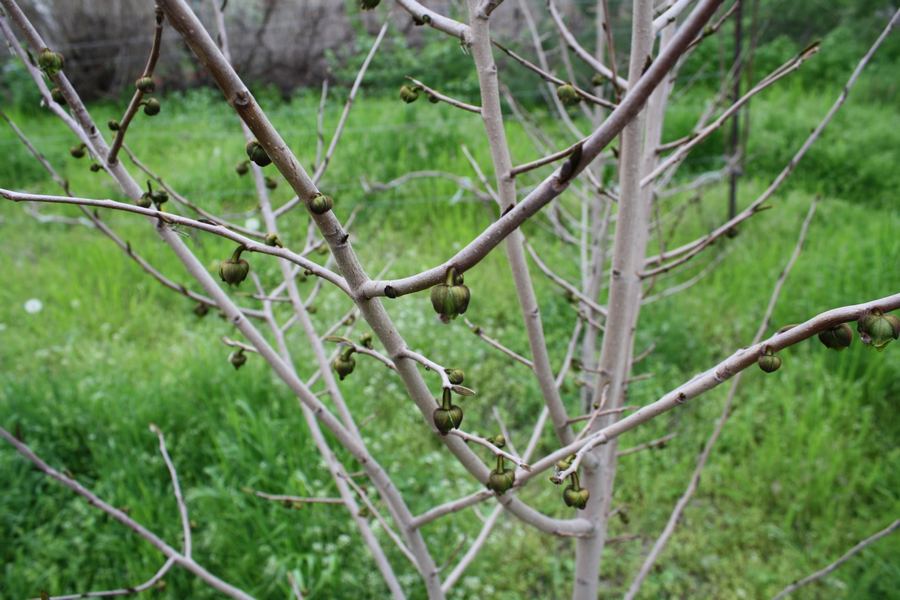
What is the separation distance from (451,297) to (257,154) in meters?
0.23

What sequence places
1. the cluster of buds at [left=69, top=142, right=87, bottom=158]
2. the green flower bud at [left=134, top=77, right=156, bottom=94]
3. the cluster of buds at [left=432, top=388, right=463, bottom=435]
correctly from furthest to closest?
1. the cluster of buds at [left=69, top=142, right=87, bottom=158]
2. the green flower bud at [left=134, top=77, right=156, bottom=94]
3. the cluster of buds at [left=432, top=388, right=463, bottom=435]

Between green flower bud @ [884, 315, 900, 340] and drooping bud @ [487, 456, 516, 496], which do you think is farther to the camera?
drooping bud @ [487, 456, 516, 496]

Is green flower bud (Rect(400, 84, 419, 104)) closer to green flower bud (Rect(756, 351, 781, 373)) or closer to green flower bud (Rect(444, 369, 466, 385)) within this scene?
green flower bud (Rect(444, 369, 466, 385))

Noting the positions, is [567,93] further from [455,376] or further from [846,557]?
[846,557]

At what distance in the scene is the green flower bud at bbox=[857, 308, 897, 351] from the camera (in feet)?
1.98

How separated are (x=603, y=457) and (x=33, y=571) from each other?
6.64ft

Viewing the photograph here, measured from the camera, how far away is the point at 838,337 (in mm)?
638

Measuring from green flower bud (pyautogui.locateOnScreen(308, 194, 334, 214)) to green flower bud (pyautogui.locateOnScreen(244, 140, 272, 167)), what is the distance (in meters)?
0.05

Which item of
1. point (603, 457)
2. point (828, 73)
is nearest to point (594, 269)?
point (603, 457)

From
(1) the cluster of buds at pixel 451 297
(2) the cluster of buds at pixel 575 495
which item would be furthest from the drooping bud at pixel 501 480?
(1) the cluster of buds at pixel 451 297

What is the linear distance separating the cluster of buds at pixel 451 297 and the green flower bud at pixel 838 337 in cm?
31

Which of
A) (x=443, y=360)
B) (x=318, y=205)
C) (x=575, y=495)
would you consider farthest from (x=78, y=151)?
(x=443, y=360)

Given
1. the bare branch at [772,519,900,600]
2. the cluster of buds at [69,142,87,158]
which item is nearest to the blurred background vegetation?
the bare branch at [772,519,900,600]

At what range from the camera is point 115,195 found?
16.0ft
